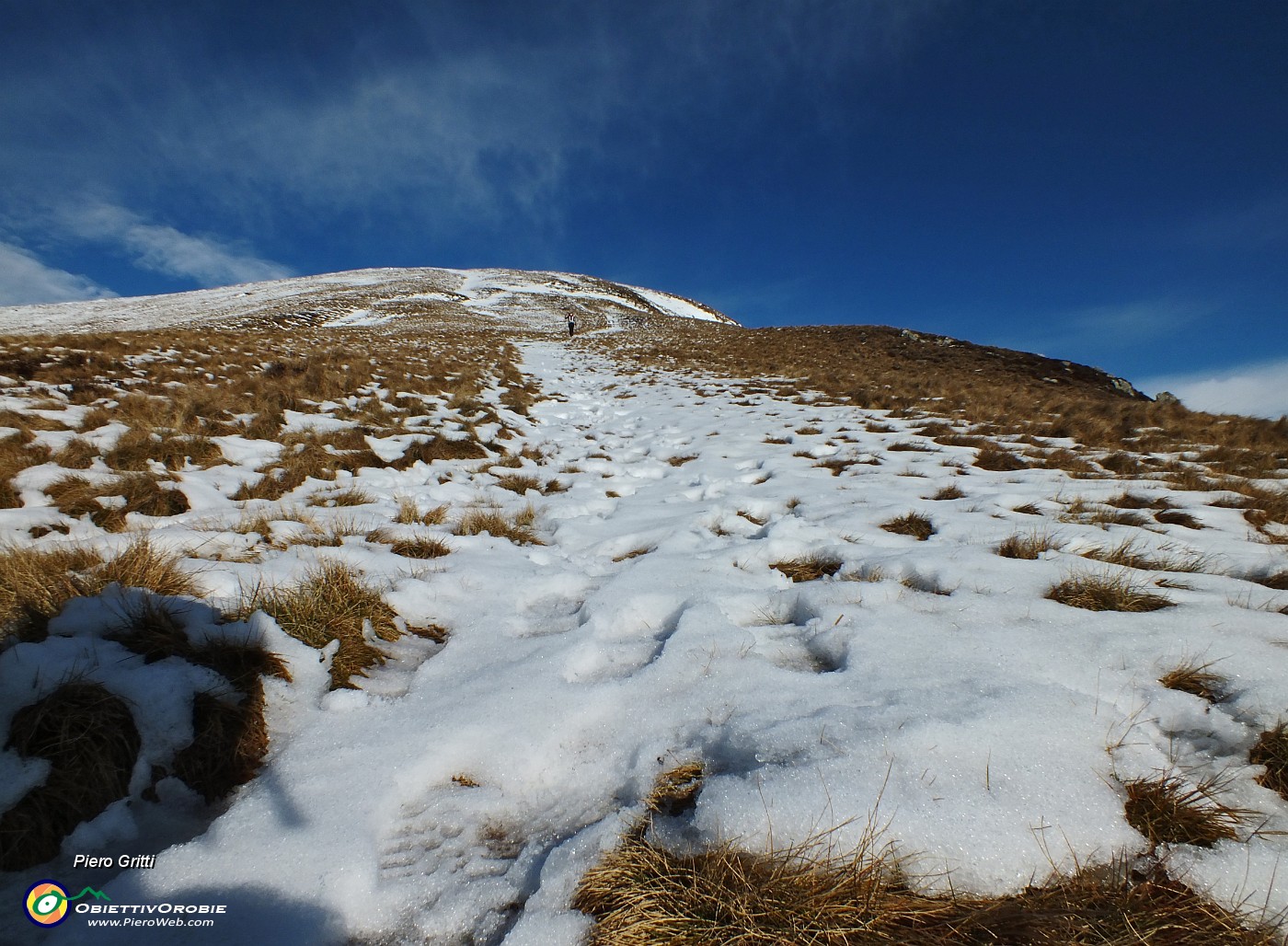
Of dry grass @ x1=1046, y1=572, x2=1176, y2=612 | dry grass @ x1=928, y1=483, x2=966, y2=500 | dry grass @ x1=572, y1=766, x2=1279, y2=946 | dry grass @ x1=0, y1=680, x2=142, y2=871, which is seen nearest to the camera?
dry grass @ x1=572, y1=766, x2=1279, y2=946

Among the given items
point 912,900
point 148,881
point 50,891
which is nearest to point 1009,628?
point 912,900

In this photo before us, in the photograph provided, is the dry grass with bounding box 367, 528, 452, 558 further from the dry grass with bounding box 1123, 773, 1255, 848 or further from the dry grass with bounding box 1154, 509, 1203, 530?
the dry grass with bounding box 1154, 509, 1203, 530

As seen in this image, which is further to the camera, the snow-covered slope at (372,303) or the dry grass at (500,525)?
the snow-covered slope at (372,303)

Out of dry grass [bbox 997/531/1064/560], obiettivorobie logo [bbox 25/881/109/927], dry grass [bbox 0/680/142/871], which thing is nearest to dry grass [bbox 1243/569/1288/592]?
dry grass [bbox 997/531/1064/560]

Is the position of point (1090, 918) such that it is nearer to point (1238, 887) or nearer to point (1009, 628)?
point (1238, 887)

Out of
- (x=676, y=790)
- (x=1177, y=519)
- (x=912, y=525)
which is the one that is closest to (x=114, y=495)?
(x=676, y=790)

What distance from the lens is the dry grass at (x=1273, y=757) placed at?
4.68ft

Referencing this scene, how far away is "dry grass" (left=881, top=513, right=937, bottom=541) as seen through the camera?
354 centimetres

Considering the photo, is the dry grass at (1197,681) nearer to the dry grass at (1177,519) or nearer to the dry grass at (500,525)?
the dry grass at (1177,519)

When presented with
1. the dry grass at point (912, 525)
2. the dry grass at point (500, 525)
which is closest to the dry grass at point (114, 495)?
the dry grass at point (500, 525)

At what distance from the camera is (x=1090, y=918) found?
111cm

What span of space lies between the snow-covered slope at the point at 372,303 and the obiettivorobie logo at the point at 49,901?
33713 mm

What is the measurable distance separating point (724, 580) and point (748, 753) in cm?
126

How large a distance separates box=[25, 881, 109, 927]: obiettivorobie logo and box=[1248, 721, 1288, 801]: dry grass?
3346 mm
